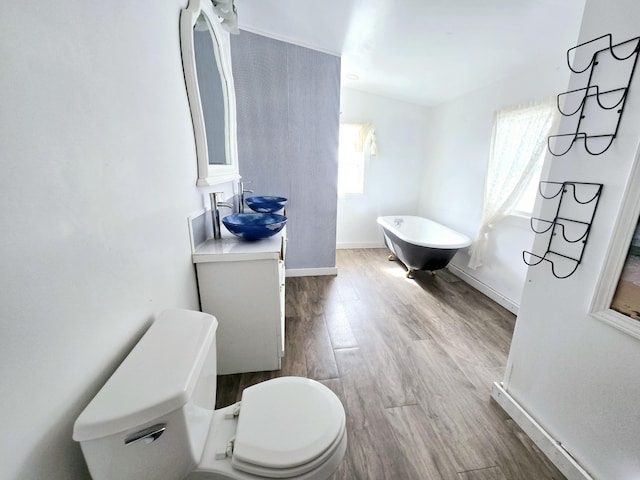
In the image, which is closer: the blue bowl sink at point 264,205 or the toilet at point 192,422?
the toilet at point 192,422

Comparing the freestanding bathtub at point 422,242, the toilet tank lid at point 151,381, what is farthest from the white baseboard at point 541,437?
the toilet tank lid at point 151,381

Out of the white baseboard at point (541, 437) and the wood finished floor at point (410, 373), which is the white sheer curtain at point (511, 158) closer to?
the wood finished floor at point (410, 373)

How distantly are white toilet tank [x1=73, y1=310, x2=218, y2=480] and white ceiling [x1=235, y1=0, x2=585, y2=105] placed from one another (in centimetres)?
231

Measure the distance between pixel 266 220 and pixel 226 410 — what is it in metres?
1.25

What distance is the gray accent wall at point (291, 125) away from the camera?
2641mm

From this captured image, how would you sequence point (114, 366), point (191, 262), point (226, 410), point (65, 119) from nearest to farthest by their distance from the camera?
point (65, 119) → point (114, 366) → point (226, 410) → point (191, 262)

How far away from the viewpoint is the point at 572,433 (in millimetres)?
1189

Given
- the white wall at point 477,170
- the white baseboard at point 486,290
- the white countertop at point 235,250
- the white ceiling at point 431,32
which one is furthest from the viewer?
the white baseboard at point 486,290

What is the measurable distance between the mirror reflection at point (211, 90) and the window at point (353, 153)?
6.91ft

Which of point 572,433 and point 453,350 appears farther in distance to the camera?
point 453,350

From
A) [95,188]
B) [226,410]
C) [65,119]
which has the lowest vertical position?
[226,410]

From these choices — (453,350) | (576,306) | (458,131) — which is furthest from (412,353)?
(458,131)

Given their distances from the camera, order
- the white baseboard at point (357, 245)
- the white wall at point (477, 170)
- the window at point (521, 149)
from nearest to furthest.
Result: the window at point (521, 149)
the white wall at point (477, 170)
the white baseboard at point (357, 245)

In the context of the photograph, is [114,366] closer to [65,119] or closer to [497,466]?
[65,119]
